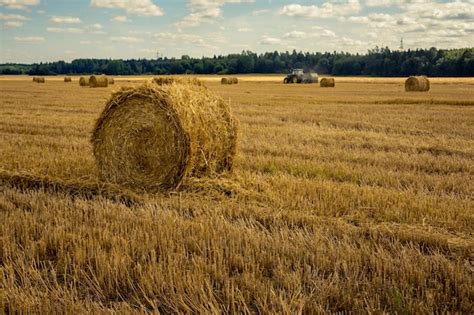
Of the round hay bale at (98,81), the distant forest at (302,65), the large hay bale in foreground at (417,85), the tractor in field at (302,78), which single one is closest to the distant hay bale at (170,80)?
the large hay bale in foreground at (417,85)

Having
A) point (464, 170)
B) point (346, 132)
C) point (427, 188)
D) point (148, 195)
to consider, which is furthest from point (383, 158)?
point (148, 195)

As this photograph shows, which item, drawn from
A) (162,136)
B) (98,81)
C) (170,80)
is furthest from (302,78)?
(162,136)

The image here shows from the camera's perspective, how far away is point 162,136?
7277mm

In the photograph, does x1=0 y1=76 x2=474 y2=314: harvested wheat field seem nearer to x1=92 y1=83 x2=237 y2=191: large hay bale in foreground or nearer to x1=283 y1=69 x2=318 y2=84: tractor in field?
x1=92 y1=83 x2=237 y2=191: large hay bale in foreground

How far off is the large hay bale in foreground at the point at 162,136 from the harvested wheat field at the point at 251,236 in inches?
8.7

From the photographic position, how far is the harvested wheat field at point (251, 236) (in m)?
3.58

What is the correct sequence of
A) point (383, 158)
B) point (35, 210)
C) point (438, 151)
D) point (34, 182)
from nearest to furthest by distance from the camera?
point (35, 210)
point (34, 182)
point (383, 158)
point (438, 151)

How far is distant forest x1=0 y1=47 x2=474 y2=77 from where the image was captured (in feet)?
248

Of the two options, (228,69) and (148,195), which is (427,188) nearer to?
(148,195)

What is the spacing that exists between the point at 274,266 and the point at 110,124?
4387 mm

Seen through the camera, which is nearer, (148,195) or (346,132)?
(148,195)

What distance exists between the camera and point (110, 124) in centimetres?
778

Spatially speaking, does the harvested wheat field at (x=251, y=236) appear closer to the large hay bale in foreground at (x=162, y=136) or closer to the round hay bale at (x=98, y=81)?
the large hay bale in foreground at (x=162, y=136)

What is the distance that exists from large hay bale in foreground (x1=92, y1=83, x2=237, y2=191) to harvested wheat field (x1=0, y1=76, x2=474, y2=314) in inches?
8.7
